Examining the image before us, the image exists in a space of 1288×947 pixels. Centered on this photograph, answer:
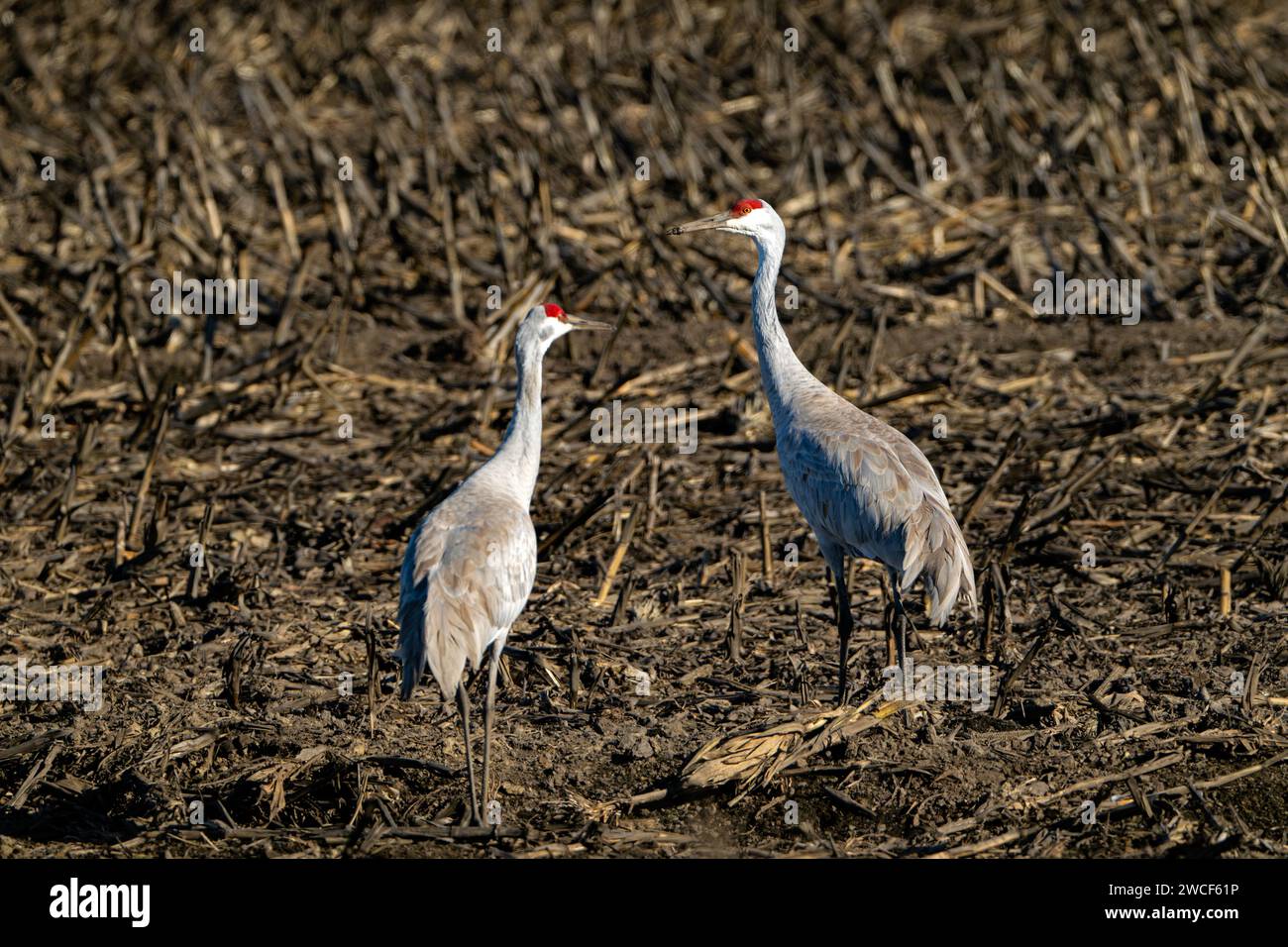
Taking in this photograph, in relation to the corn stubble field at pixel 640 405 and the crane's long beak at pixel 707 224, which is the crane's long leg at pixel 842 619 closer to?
the corn stubble field at pixel 640 405

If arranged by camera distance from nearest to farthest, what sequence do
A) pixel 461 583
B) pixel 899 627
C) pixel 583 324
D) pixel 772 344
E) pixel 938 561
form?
pixel 461 583 → pixel 938 561 → pixel 899 627 → pixel 583 324 → pixel 772 344

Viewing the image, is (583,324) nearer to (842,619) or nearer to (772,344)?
(772,344)

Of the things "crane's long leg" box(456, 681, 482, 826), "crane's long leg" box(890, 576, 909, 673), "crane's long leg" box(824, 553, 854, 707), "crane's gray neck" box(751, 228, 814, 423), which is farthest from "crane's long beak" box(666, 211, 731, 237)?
"crane's long leg" box(456, 681, 482, 826)

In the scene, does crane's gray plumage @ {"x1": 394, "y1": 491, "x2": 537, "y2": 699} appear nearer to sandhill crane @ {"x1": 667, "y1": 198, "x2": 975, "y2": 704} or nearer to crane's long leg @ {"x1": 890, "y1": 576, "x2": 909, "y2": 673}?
sandhill crane @ {"x1": 667, "y1": 198, "x2": 975, "y2": 704}

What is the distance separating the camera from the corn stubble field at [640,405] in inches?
221

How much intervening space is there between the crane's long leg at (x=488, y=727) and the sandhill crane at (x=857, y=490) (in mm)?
1353

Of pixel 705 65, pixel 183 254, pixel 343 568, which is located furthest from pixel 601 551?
pixel 705 65

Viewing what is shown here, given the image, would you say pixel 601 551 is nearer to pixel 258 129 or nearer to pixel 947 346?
pixel 947 346

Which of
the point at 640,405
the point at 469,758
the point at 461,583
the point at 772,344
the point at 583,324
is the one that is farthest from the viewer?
the point at 640,405

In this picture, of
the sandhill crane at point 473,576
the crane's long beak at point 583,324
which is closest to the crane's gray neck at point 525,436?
the sandhill crane at point 473,576

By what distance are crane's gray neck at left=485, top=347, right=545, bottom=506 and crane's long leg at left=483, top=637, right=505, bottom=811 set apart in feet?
2.31

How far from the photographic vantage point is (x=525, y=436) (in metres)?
6.35

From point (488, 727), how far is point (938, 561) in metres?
1.77

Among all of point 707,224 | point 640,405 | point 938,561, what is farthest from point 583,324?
point 640,405
